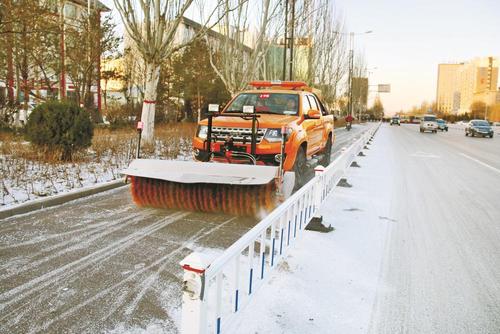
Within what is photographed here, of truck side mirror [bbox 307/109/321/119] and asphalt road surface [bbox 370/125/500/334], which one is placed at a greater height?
truck side mirror [bbox 307/109/321/119]

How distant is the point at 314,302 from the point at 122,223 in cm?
320

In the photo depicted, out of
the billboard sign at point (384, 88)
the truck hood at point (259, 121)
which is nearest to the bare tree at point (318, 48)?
the truck hood at point (259, 121)

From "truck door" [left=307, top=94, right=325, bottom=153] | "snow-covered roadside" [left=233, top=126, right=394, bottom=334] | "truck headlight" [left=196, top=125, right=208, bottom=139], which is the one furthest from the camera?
"truck door" [left=307, top=94, right=325, bottom=153]

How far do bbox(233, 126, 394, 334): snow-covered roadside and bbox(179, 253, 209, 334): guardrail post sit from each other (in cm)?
97

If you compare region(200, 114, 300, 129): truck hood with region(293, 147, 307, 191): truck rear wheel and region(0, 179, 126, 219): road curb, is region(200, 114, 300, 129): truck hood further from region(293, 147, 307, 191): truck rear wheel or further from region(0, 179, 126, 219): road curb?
region(0, 179, 126, 219): road curb

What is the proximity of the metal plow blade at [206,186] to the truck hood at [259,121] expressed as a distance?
1.55m

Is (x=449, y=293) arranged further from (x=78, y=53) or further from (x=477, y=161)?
(x=78, y=53)

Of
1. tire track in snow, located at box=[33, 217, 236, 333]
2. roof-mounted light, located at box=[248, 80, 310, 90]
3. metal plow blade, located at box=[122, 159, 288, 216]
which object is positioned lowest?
tire track in snow, located at box=[33, 217, 236, 333]

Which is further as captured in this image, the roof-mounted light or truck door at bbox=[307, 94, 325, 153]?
the roof-mounted light

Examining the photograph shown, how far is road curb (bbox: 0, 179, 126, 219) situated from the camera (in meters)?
6.05

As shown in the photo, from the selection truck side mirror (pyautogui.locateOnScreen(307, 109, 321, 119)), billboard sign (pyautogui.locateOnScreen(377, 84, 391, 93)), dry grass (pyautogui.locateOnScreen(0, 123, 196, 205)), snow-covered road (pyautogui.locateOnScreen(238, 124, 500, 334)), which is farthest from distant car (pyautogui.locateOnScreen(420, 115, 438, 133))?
truck side mirror (pyautogui.locateOnScreen(307, 109, 321, 119))

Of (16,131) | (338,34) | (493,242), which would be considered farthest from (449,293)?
(338,34)

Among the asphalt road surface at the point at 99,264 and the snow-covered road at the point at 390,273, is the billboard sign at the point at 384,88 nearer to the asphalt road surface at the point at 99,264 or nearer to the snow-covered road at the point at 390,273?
the snow-covered road at the point at 390,273

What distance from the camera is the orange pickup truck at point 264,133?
7023mm
